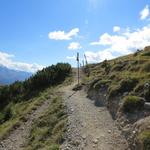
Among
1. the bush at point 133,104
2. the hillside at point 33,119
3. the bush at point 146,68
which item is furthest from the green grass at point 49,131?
the bush at point 146,68

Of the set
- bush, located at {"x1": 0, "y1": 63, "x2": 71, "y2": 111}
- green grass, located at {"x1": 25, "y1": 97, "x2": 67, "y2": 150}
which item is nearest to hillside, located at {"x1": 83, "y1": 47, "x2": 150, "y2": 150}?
green grass, located at {"x1": 25, "y1": 97, "x2": 67, "y2": 150}

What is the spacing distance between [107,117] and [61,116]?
6.78 meters

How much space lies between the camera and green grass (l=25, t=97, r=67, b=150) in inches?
931

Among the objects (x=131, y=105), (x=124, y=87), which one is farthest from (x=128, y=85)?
(x=131, y=105)

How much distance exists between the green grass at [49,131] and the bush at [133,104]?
5.54 metres

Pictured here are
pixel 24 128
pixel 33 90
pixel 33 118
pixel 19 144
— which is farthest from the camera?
pixel 33 90

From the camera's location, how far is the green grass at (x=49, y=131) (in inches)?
931

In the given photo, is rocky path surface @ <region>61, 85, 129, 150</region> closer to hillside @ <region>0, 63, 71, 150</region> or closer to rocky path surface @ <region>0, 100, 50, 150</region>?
hillside @ <region>0, 63, 71, 150</region>

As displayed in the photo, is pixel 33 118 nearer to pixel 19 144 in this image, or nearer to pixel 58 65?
pixel 19 144

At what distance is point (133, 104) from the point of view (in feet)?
70.9

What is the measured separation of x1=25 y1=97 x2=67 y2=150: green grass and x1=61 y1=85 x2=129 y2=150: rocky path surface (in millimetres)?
761

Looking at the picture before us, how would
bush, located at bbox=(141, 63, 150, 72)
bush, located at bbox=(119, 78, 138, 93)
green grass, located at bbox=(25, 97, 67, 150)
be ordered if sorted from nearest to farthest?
green grass, located at bbox=(25, 97, 67, 150) → bush, located at bbox=(119, 78, 138, 93) → bush, located at bbox=(141, 63, 150, 72)

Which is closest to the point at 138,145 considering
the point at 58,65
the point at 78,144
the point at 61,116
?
the point at 78,144

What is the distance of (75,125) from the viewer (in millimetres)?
25094
